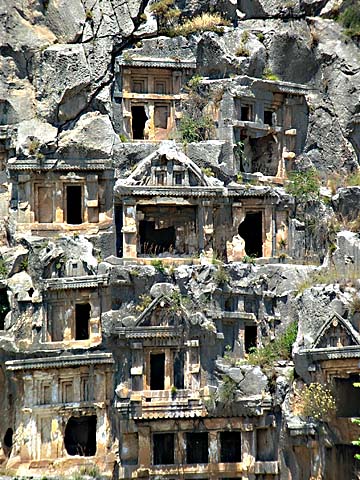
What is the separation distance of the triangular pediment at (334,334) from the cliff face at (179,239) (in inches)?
2.0

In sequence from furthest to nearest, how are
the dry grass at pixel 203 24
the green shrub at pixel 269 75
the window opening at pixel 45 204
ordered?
the green shrub at pixel 269 75 < the dry grass at pixel 203 24 < the window opening at pixel 45 204

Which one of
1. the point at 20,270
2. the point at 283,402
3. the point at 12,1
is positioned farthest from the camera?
the point at 12,1

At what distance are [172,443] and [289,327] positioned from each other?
5605 millimetres

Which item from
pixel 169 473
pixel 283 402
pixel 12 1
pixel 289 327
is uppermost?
pixel 12 1

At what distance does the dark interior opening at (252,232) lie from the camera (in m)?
41.4

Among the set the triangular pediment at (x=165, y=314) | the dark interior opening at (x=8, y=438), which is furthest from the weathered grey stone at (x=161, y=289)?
the dark interior opening at (x=8, y=438)

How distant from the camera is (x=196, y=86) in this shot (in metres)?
41.9

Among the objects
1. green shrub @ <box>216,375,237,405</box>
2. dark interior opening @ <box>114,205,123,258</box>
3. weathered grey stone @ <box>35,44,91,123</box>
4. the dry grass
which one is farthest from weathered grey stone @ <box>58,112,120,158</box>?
green shrub @ <box>216,375,237,405</box>

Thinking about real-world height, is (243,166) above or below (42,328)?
above

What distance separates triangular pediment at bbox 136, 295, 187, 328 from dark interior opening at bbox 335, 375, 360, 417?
18.3 feet

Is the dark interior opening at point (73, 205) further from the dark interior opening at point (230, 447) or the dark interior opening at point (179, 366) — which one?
the dark interior opening at point (230, 447)

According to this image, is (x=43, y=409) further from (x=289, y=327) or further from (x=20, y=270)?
(x=289, y=327)

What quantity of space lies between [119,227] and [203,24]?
8928 millimetres

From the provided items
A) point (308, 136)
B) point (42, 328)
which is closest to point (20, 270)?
point (42, 328)
